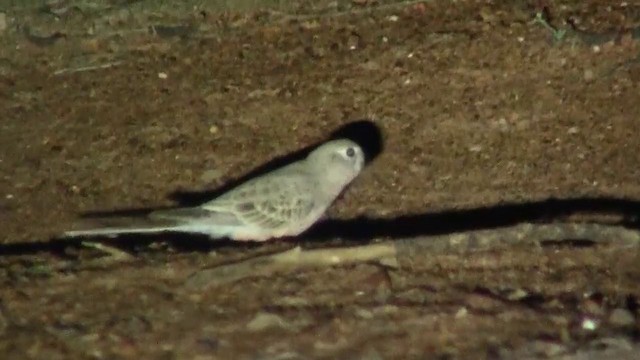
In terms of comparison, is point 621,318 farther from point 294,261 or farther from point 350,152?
point 350,152

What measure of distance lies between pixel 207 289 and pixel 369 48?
2538 mm

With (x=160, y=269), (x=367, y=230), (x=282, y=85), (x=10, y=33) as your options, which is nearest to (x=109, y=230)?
(x=160, y=269)

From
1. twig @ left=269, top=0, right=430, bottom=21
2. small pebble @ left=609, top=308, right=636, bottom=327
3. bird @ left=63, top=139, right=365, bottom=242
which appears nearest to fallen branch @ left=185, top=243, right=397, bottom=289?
bird @ left=63, top=139, right=365, bottom=242

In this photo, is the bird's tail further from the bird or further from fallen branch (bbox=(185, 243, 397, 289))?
fallen branch (bbox=(185, 243, 397, 289))

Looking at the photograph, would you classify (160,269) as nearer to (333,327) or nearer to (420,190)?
(333,327)

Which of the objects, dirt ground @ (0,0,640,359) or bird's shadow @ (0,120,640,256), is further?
bird's shadow @ (0,120,640,256)

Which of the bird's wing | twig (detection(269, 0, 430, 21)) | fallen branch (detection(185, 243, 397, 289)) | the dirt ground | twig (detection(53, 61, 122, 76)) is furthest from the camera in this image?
twig (detection(269, 0, 430, 21))

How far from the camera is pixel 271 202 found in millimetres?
5840

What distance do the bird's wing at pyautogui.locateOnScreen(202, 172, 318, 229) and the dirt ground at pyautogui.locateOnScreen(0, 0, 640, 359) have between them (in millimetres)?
173

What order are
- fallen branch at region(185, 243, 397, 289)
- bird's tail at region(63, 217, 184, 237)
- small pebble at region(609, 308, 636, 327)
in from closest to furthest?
small pebble at region(609, 308, 636, 327), fallen branch at region(185, 243, 397, 289), bird's tail at region(63, 217, 184, 237)

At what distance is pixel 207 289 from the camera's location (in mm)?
5281

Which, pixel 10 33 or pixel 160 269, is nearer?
pixel 160 269

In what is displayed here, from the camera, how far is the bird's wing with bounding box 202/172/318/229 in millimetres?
5789

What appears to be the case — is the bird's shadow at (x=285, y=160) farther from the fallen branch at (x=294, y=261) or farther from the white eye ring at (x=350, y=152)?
the fallen branch at (x=294, y=261)
